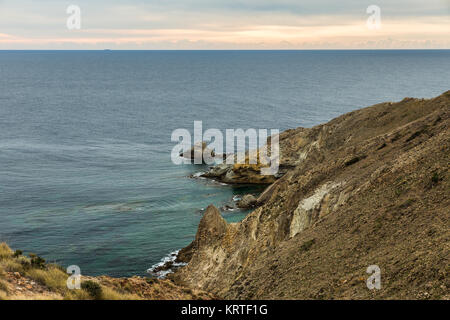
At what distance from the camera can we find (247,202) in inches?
2330

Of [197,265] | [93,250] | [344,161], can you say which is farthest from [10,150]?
[344,161]

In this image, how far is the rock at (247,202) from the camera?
59.0 metres

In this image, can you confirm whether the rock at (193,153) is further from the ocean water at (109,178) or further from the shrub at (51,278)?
the shrub at (51,278)

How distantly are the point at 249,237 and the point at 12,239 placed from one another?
2688 cm

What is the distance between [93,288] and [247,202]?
42172 mm

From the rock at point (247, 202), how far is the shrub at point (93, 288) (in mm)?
41631

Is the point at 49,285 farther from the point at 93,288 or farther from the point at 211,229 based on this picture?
the point at 211,229

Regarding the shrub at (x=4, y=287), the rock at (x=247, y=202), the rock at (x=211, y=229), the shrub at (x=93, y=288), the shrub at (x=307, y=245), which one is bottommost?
the rock at (x=247, y=202)

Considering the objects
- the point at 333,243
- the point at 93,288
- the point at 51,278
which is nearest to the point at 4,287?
the point at 51,278

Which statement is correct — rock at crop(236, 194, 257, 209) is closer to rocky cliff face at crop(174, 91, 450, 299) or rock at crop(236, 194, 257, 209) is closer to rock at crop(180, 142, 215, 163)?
rocky cliff face at crop(174, 91, 450, 299)

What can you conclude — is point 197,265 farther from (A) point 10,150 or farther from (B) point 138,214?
(A) point 10,150

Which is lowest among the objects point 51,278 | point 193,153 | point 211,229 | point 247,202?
point 247,202

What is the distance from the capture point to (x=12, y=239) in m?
47.6

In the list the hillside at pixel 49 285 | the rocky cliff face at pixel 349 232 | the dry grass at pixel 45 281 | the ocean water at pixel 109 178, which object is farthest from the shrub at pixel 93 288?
the ocean water at pixel 109 178
